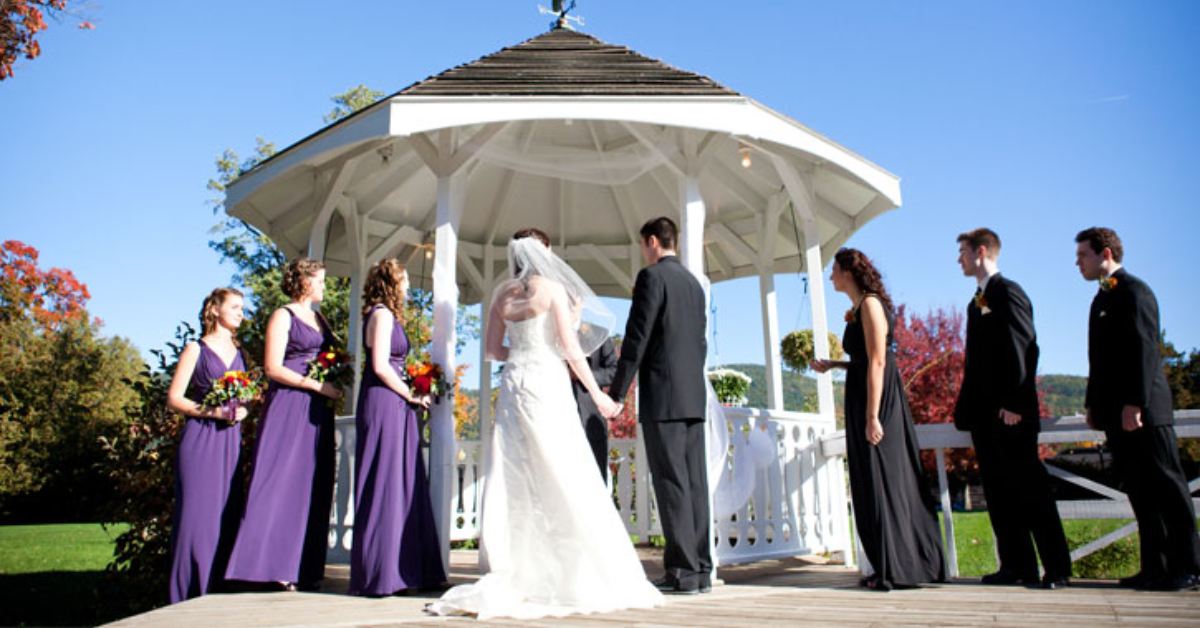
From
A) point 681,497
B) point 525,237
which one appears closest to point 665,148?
point 525,237

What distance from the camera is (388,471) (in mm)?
4578

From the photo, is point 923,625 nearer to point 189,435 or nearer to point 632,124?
point 632,124

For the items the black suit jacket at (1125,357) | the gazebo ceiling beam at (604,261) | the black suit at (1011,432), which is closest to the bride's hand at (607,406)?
the black suit at (1011,432)

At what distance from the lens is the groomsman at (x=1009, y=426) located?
13.8 ft

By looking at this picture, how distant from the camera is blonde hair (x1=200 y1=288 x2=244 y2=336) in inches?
203

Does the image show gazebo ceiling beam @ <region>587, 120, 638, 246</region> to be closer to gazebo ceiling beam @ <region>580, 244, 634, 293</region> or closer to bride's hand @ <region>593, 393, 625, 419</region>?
gazebo ceiling beam @ <region>580, 244, 634, 293</region>

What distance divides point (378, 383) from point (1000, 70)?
32.4ft

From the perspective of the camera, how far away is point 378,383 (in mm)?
4688

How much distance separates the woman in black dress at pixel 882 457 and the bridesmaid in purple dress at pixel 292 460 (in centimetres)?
328

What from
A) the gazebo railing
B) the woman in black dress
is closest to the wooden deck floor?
the woman in black dress

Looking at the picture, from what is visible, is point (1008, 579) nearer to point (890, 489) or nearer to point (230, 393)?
point (890, 489)

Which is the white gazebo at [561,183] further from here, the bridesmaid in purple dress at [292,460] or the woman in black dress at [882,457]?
the woman in black dress at [882,457]

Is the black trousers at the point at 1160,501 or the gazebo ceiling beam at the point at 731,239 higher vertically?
the gazebo ceiling beam at the point at 731,239

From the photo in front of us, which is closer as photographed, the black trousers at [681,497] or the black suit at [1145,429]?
the black suit at [1145,429]
